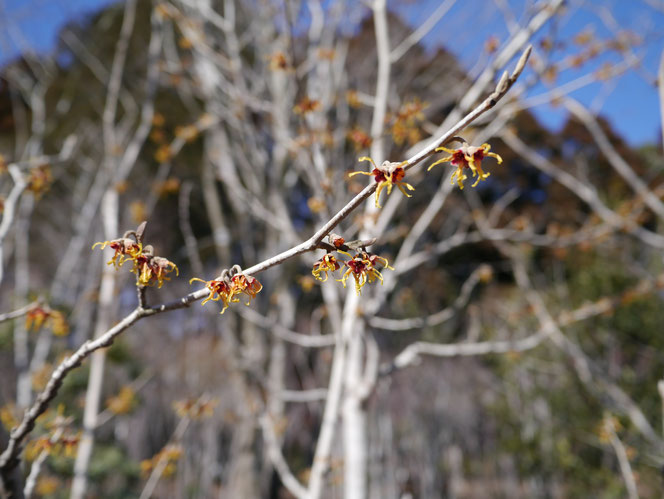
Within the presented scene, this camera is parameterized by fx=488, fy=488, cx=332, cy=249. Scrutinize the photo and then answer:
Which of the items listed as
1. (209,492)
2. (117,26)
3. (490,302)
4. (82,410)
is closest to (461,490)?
(490,302)

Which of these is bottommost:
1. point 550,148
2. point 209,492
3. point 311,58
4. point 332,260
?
point 332,260

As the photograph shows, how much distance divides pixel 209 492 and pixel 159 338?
2741 millimetres

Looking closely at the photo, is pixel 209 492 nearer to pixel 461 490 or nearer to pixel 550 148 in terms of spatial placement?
pixel 461 490

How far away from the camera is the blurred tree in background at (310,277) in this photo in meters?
2.45

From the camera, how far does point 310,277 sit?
303cm

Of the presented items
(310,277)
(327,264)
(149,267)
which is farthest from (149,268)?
(310,277)

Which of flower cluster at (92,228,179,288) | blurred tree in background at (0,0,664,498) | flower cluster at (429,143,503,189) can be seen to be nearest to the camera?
flower cluster at (429,143,503,189)

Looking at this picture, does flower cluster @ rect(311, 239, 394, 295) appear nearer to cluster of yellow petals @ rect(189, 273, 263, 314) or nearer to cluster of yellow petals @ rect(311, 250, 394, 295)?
cluster of yellow petals @ rect(311, 250, 394, 295)

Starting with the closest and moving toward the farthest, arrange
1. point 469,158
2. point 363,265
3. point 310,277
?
point 469,158 → point 363,265 → point 310,277

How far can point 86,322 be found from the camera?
4645mm

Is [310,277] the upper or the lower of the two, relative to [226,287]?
upper

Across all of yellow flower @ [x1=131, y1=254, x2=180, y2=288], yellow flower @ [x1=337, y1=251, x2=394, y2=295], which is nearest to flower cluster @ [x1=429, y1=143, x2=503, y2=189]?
yellow flower @ [x1=337, y1=251, x2=394, y2=295]

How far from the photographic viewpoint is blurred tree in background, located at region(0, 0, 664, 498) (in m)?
2.45

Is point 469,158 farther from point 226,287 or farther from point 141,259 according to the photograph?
point 141,259
